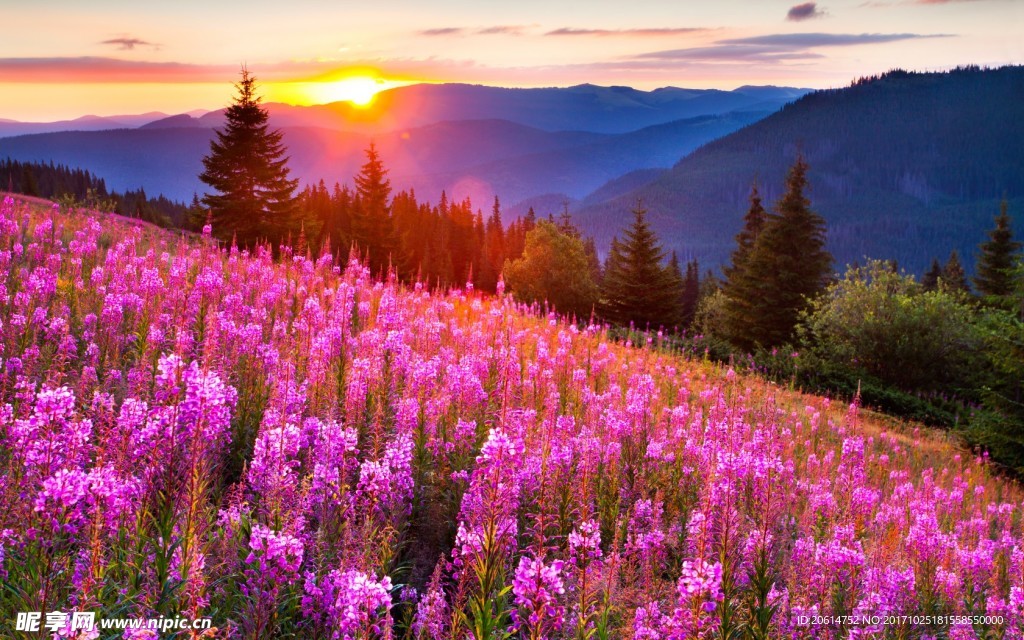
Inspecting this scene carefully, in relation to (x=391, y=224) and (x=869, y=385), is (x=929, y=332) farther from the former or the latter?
(x=391, y=224)

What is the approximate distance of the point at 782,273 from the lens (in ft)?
128

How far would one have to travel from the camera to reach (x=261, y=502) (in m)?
3.62

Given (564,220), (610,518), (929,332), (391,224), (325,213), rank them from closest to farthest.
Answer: (610,518) < (929,332) < (391,224) < (564,220) < (325,213)

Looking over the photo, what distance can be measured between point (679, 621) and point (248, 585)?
226 centimetres

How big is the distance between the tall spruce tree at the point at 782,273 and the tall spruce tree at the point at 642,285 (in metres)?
5.88

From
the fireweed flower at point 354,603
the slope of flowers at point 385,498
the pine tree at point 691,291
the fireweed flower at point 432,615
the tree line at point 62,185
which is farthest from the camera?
the tree line at point 62,185

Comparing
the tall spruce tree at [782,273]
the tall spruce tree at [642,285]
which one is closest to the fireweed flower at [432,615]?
the tall spruce tree at [782,273]

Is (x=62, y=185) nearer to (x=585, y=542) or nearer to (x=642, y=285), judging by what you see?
(x=642, y=285)

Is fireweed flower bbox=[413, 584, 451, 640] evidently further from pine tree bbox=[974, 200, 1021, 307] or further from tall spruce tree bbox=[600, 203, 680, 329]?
pine tree bbox=[974, 200, 1021, 307]

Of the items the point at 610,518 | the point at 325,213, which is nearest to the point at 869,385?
the point at 610,518

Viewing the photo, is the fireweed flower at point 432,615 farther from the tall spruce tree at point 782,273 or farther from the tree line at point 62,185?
the tree line at point 62,185

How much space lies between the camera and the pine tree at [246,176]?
41.8 metres

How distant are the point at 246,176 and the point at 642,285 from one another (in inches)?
1151

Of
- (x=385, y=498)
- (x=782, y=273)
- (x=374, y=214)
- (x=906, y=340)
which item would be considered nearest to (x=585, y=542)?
(x=385, y=498)
